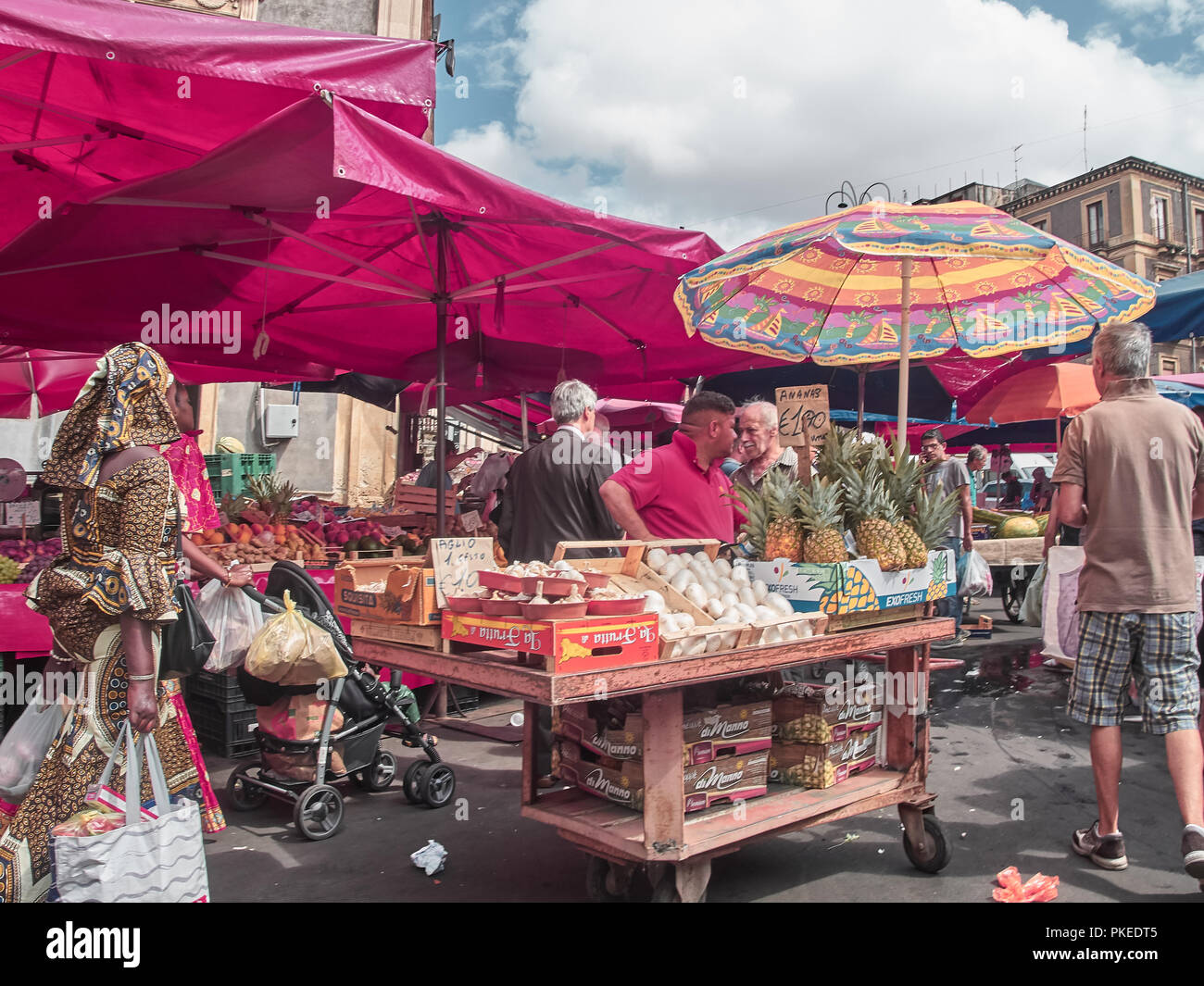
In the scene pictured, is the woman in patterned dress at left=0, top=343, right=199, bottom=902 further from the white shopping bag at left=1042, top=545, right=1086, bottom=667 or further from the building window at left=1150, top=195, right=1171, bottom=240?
the building window at left=1150, top=195, right=1171, bottom=240

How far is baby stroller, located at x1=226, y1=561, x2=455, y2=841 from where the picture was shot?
4188mm

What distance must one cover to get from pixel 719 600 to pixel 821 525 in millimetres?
588

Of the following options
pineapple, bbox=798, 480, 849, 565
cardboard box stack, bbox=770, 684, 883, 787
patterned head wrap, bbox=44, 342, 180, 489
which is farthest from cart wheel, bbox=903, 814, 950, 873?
patterned head wrap, bbox=44, 342, 180, 489

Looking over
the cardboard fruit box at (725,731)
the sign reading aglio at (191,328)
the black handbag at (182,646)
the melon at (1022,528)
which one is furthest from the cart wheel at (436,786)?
the melon at (1022,528)

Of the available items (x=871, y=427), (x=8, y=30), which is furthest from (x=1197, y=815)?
(x=871, y=427)

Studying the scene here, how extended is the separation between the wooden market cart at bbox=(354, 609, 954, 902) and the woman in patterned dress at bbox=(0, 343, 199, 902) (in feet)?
2.64

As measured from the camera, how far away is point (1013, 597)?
1094cm

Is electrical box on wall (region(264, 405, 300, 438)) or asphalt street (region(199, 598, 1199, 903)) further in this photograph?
electrical box on wall (region(264, 405, 300, 438))

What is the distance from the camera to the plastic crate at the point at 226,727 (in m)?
5.15

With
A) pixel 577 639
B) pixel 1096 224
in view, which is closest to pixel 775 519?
pixel 577 639

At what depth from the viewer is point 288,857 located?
12.8ft

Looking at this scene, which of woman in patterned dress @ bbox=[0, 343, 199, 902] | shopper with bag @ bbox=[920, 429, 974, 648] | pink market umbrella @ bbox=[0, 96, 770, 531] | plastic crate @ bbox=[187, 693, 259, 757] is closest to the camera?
woman in patterned dress @ bbox=[0, 343, 199, 902]

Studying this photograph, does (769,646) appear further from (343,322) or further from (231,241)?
(343,322)

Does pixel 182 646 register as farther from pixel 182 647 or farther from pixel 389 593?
pixel 389 593
